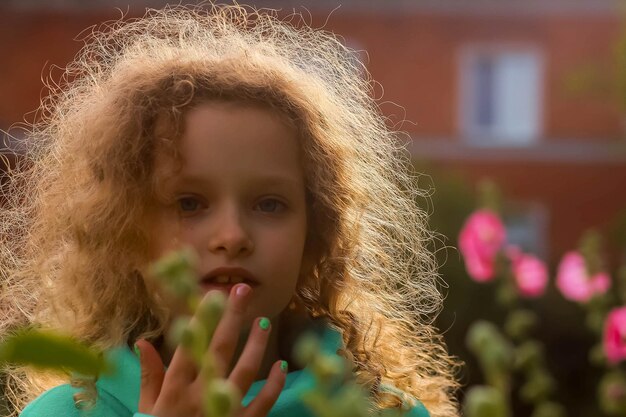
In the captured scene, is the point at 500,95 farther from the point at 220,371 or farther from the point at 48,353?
the point at 48,353

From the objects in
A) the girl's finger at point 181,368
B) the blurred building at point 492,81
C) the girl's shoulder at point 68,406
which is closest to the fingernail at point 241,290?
the girl's finger at point 181,368

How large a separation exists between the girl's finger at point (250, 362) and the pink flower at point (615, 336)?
2.01 metres

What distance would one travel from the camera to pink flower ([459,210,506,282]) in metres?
4.82

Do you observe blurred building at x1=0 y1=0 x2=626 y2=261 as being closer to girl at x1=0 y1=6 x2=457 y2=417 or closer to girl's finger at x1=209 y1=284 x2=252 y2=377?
girl at x1=0 y1=6 x2=457 y2=417

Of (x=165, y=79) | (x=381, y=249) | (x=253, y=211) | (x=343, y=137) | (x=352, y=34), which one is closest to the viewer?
(x=253, y=211)

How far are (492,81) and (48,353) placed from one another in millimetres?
21110

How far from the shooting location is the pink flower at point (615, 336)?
3.61 m

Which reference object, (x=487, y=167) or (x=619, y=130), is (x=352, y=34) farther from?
(x=619, y=130)

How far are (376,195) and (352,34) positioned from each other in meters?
18.9

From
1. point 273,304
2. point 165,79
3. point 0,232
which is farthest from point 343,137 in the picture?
point 0,232

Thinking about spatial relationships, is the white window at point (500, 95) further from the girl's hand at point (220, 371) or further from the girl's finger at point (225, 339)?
the girl's finger at point (225, 339)

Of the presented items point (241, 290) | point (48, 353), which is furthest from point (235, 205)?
point (48, 353)

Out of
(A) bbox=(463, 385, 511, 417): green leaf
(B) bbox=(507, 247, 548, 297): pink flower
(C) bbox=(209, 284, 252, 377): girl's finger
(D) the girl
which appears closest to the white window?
(B) bbox=(507, 247, 548, 297): pink flower

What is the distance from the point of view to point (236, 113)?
2.11 metres
